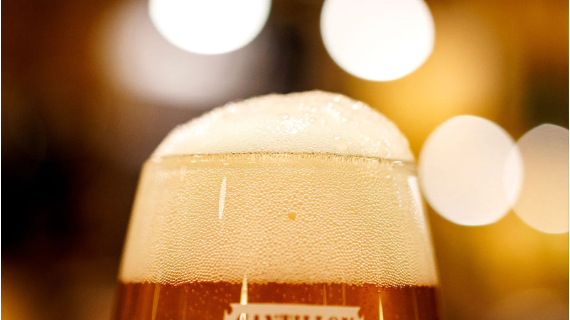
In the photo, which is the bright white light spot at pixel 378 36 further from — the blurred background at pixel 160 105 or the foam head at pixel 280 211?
the foam head at pixel 280 211

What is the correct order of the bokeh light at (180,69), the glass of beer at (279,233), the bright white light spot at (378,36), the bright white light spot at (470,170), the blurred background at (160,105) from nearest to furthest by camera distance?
1. the glass of beer at (279,233)
2. the blurred background at (160,105)
3. the bokeh light at (180,69)
4. the bright white light spot at (378,36)
5. the bright white light spot at (470,170)

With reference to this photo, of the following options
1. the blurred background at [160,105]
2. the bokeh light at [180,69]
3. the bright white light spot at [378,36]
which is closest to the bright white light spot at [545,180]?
the blurred background at [160,105]

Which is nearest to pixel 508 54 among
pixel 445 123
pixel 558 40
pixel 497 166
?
pixel 558 40

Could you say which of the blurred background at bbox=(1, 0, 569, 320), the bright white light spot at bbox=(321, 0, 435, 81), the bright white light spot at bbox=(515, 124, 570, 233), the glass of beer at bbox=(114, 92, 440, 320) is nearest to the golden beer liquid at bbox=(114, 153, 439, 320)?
the glass of beer at bbox=(114, 92, 440, 320)

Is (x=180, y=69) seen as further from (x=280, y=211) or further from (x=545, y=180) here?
(x=280, y=211)

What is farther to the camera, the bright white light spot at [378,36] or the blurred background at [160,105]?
the bright white light spot at [378,36]

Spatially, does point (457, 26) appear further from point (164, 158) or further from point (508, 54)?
point (164, 158)

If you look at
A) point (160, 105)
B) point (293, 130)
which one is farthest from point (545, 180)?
point (293, 130)
